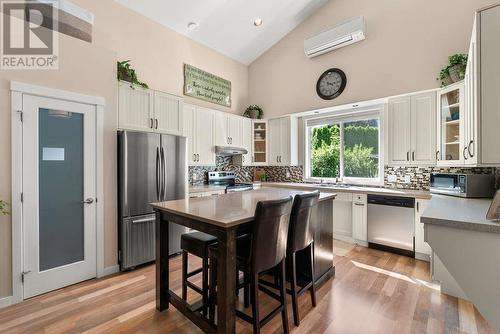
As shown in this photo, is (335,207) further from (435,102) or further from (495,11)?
(495,11)

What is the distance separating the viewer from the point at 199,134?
4.34 m

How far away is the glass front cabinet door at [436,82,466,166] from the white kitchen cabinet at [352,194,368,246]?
1144mm

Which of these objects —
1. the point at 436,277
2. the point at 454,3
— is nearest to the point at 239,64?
the point at 454,3

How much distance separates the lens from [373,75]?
13.2 feet

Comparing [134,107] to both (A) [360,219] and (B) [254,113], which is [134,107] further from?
(A) [360,219]

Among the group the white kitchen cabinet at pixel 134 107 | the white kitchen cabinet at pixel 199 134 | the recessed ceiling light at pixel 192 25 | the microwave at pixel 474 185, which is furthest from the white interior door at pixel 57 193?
the microwave at pixel 474 185

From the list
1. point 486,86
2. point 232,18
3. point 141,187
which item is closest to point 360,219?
point 486,86

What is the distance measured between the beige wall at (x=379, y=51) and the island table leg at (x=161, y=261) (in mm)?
3769

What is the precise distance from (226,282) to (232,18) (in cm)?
449

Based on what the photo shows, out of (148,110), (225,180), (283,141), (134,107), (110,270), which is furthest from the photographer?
(283,141)

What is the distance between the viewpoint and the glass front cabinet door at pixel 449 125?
9.36 ft

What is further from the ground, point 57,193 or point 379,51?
point 379,51

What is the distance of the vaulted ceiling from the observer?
382cm

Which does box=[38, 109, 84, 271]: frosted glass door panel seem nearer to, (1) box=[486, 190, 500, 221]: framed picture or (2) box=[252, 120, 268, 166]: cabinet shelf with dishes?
(2) box=[252, 120, 268, 166]: cabinet shelf with dishes
